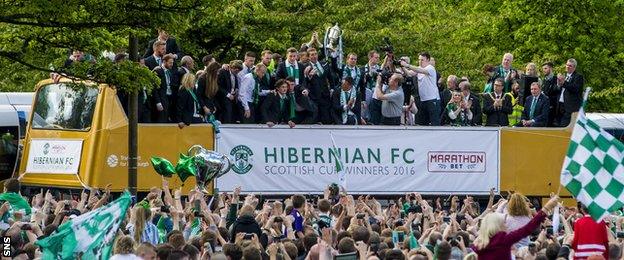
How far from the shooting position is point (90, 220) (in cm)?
1511

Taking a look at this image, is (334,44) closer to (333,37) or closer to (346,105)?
(333,37)

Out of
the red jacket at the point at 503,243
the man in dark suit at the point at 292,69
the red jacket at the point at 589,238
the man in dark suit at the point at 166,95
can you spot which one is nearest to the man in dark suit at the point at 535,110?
the man in dark suit at the point at 292,69

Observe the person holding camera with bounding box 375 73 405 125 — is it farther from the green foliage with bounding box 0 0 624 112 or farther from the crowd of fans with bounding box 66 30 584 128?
the green foliage with bounding box 0 0 624 112

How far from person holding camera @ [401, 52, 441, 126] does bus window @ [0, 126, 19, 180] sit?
7380 millimetres

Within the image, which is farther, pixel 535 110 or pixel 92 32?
pixel 535 110

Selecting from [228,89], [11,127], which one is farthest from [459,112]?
[11,127]

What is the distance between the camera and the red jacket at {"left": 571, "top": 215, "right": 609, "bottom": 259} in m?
16.5

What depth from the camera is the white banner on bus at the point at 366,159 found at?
28.6 meters

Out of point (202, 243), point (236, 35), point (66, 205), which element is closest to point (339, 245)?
point (202, 243)

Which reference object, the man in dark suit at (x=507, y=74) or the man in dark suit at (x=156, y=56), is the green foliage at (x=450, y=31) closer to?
the man in dark suit at (x=507, y=74)

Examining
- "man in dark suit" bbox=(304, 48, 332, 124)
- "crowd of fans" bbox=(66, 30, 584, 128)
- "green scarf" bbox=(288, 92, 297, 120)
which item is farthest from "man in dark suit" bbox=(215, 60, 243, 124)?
"man in dark suit" bbox=(304, 48, 332, 124)

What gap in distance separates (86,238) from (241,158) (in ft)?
44.7

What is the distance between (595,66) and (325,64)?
20888 mm

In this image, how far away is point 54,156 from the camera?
29.1 meters
